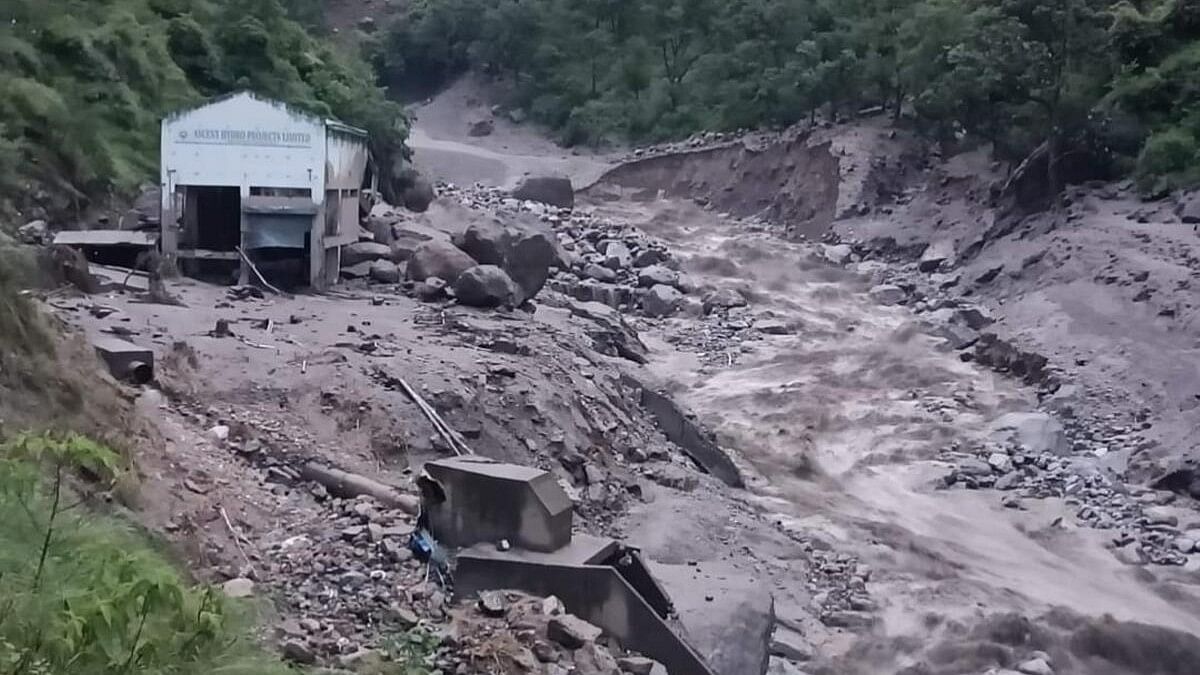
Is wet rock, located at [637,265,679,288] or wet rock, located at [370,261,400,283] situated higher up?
wet rock, located at [370,261,400,283]

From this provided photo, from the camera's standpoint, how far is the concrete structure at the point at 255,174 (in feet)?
62.4

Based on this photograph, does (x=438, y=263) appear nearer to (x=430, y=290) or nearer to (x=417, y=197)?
(x=430, y=290)

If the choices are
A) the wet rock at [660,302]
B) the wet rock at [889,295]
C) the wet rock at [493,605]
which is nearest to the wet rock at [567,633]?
the wet rock at [493,605]

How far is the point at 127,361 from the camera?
1177 cm

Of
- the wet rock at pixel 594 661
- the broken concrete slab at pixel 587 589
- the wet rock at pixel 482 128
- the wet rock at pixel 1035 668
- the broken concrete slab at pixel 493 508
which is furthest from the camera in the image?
the wet rock at pixel 482 128

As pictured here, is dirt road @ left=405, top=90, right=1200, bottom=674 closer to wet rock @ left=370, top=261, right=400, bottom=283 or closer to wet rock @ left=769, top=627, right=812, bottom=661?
wet rock @ left=769, top=627, right=812, bottom=661

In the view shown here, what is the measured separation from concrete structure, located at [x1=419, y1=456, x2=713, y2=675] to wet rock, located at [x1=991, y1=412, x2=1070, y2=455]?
10.2 metres

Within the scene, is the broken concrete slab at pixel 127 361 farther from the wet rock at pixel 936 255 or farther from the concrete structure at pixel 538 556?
the wet rock at pixel 936 255

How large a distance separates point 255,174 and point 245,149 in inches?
14.3

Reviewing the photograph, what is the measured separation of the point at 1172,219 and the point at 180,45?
1967 cm

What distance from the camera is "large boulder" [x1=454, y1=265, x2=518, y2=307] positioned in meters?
18.9

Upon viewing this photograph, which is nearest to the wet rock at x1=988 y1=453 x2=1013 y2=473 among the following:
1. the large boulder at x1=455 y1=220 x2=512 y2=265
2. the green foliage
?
the large boulder at x1=455 y1=220 x2=512 y2=265

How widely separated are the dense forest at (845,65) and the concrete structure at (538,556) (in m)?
20.1

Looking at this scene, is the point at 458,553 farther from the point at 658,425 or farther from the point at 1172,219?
the point at 1172,219
